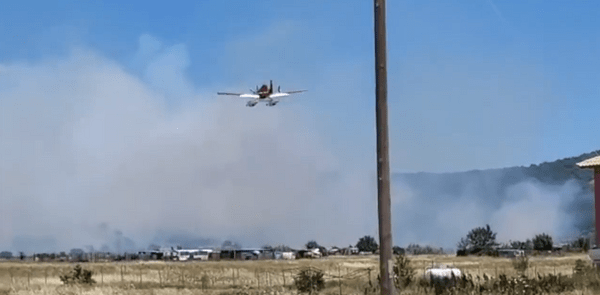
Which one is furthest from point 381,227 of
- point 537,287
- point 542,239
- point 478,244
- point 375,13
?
point 478,244

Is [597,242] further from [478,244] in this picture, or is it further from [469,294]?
[478,244]

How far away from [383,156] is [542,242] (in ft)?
531

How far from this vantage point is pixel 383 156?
52.0 feet

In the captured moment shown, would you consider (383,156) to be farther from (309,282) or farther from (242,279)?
(242,279)

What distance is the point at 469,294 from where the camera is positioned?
2584 centimetres

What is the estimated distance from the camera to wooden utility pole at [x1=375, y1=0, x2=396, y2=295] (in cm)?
1587

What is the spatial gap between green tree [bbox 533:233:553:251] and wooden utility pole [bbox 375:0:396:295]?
15339 cm

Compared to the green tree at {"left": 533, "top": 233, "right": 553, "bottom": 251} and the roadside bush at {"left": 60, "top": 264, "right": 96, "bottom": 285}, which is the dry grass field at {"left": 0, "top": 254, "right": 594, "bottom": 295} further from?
the green tree at {"left": 533, "top": 233, "right": 553, "bottom": 251}

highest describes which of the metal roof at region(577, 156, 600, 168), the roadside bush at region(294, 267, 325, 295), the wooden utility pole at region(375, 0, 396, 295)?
the metal roof at region(577, 156, 600, 168)

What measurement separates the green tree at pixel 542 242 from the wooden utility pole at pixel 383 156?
15339cm

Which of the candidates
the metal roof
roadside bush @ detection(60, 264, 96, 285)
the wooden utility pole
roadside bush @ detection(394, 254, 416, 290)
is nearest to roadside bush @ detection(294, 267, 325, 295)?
roadside bush @ detection(394, 254, 416, 290)

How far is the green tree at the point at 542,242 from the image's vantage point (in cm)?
16691

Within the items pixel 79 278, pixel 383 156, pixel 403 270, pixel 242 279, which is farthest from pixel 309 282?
pixel 383 156

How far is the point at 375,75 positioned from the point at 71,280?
42510 mm
